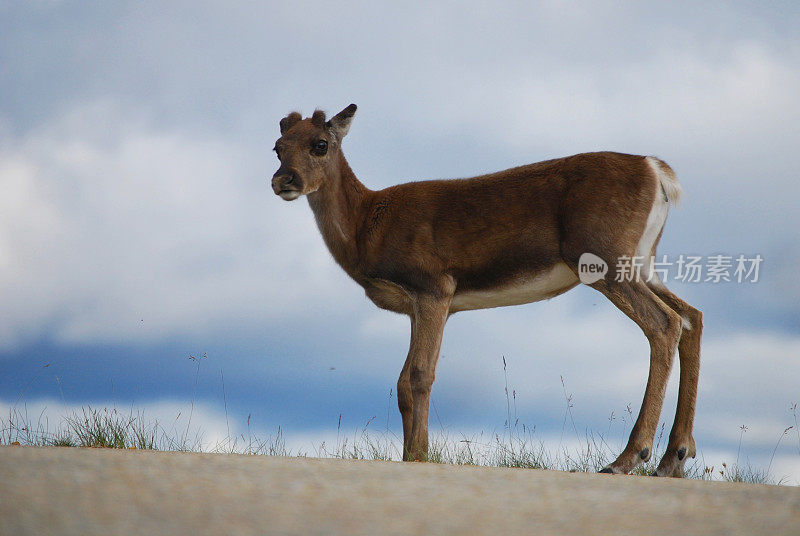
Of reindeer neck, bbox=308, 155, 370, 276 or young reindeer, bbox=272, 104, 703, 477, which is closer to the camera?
young reindeer, bbox=272, 104, 703, 477

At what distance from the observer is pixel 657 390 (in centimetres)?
724

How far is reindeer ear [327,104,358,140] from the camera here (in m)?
9.02

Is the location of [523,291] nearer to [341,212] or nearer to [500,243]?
[500,243]

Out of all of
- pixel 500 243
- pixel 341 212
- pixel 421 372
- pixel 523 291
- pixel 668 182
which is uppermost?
pixel 341 212

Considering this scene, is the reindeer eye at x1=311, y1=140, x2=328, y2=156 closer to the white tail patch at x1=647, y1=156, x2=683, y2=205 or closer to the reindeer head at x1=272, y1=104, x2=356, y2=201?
the reindeer head at x1=272, y1=104, x2=356, y2=201

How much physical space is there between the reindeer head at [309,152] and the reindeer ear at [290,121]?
0.27ft

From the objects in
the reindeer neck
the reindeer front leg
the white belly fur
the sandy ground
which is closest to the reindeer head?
the reindeer neck

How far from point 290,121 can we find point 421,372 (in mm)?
3423

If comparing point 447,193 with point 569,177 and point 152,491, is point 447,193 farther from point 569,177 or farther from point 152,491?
point 152,491

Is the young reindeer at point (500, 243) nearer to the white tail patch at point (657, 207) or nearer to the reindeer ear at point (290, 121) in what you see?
the white tail patch at point (657, 207)

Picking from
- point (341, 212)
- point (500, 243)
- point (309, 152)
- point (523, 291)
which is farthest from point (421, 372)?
point (309, 152)

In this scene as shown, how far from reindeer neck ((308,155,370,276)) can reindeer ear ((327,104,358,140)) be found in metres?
0.29

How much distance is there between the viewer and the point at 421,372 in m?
7.89

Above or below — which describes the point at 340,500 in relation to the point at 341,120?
below
